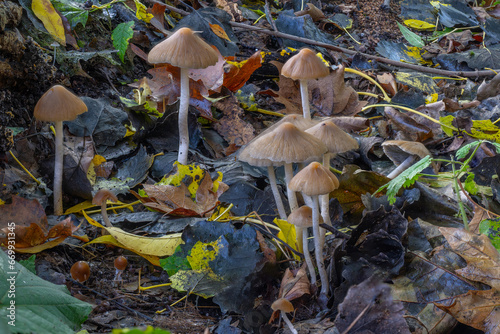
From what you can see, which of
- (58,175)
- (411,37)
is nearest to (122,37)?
(58,175)

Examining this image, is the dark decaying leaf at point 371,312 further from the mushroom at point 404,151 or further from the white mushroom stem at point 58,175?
the white mushroom stem at point 58,175

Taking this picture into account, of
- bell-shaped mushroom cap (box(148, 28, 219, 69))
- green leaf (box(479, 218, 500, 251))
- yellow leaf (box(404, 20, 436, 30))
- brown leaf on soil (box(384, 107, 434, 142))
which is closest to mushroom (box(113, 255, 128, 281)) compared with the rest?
bell-shaped mushroom cap (box(148, 28, 219, 69))

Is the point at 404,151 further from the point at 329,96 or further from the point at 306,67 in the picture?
the point at 329,96

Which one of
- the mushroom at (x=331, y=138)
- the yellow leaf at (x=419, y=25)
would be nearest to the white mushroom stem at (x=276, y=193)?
the mushroom at (x=331, y=138)

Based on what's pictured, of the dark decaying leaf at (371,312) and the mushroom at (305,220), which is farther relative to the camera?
the mushroom at (305,220)

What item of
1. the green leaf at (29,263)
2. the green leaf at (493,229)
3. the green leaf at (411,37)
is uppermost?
the green leaf at (29,263)

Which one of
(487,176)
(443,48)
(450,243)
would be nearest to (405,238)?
(450,243)
